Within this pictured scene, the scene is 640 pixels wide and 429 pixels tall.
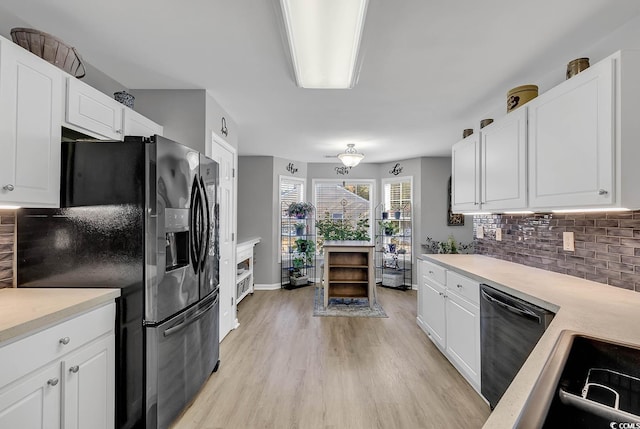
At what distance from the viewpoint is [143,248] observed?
1749 millimetres

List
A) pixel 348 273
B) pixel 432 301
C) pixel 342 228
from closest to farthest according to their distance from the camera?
1. pixel 432 301
2. pixel 348 273
3. pixel 342 228

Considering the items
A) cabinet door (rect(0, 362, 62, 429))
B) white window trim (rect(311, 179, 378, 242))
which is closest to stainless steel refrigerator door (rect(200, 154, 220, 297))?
cabinet door (rect(0, 362, 62, 429))

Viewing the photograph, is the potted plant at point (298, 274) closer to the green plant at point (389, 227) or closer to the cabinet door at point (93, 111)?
the green plant at point (389, 227)

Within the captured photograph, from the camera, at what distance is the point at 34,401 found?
1.24m

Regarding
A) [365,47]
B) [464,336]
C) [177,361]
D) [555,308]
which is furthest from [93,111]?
[464,336]

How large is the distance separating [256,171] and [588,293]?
16.5 feet

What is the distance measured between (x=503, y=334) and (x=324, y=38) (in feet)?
6.88

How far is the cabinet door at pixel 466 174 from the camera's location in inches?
113

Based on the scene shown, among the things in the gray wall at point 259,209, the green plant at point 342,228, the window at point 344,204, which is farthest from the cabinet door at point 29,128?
the window at point 344,204

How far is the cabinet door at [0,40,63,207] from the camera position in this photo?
1.43 metres

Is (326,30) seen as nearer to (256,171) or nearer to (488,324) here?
(488,324)

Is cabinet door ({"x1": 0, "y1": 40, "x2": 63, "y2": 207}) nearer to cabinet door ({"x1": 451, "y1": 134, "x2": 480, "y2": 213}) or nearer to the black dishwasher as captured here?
the black dishwasher

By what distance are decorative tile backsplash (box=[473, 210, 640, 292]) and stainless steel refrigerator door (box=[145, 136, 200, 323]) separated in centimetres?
→ 269

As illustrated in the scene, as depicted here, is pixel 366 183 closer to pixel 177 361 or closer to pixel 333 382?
pixel 333 382
